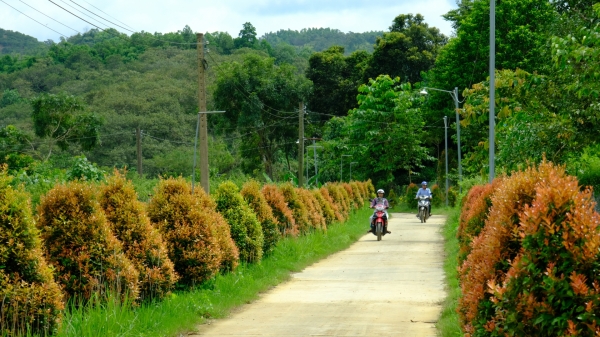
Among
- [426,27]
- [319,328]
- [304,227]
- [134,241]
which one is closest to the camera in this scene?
[319,328]

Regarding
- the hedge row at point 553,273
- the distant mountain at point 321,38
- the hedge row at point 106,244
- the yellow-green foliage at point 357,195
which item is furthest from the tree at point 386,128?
the distant mountain at point 321,38

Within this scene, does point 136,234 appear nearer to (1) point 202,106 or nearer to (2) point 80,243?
(2) point 80,243

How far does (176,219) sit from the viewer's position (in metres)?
13.1

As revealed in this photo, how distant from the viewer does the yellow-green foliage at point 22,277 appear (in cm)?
808

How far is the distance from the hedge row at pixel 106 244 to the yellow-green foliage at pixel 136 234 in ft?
0.05

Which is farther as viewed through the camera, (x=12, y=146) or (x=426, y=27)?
(x=426, y=27)

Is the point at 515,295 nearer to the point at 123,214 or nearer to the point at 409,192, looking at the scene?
the point at 123,214

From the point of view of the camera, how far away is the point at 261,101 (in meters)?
68.4

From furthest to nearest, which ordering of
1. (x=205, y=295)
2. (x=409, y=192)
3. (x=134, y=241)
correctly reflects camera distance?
1. (x=409, y=192)
2. (x=205, y=295)
3. (x=134, y=241)

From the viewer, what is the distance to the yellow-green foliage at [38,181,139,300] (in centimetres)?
988

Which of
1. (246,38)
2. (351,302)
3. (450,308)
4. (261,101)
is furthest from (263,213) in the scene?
(246,38)

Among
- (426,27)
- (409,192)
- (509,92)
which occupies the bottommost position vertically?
(409,192)

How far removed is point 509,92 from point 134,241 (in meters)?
14.6

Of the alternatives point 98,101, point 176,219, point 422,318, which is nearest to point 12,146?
point 98,101
